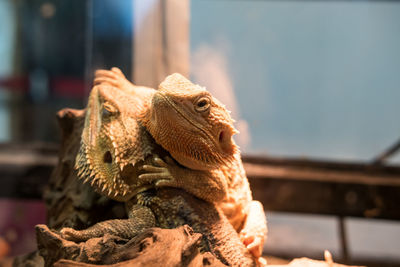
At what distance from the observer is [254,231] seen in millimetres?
2074

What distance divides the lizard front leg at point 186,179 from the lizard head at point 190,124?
0.05m

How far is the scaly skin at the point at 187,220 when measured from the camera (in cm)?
185

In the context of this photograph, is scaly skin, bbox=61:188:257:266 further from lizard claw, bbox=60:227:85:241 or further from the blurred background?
the blurred background

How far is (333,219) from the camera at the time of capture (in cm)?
369

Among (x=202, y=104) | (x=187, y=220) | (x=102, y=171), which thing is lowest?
(x=187, y=220)

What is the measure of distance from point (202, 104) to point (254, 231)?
75 cm

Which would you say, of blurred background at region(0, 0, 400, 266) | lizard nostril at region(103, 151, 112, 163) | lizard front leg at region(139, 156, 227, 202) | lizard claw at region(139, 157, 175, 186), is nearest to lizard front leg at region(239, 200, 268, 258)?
lizard front leg at region(139, 156, 227, 202)

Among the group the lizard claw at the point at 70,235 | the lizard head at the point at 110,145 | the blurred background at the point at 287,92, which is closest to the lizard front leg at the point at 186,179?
the lizard head at the point at 110,145

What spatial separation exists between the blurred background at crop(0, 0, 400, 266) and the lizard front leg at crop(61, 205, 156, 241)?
54.7 inches

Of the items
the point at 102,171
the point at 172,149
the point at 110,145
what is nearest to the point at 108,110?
the point at 110,145

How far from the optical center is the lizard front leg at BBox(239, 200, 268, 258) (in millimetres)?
1987

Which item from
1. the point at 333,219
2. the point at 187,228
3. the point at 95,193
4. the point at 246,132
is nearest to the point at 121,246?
the point at 187,228

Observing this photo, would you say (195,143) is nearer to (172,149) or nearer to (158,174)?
(172,149)

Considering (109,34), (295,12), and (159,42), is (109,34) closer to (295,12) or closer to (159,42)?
(159,42)
